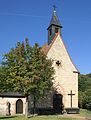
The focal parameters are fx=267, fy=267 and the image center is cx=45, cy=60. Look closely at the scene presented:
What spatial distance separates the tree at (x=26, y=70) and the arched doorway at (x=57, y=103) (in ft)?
26.7

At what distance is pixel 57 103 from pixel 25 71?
38.6 feet

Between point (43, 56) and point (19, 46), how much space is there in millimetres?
3052

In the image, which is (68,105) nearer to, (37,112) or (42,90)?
(37,112)

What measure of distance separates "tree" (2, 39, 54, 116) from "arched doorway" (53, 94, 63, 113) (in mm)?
8126

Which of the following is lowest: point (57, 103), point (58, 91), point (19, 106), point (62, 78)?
point (19, 106)

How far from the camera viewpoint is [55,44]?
129ft

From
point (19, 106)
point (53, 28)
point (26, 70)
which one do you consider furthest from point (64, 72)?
point (26, 70)

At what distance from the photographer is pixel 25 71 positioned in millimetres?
28469

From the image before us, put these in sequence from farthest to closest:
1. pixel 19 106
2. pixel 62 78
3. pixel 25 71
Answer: pixel 62 78 < pixel 19 106 < pixel 25 71

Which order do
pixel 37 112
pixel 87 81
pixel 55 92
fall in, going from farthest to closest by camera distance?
pixel 87 81
pixel 55 92
pixel 37 112

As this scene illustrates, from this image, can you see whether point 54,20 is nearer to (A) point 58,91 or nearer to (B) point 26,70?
(A) point 58,91

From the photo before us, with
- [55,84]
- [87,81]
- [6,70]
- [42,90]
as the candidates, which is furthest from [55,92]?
[87,81]

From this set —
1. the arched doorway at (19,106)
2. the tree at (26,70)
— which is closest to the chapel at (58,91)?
the arched doorway at (19,106)

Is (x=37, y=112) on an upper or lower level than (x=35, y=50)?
lower
